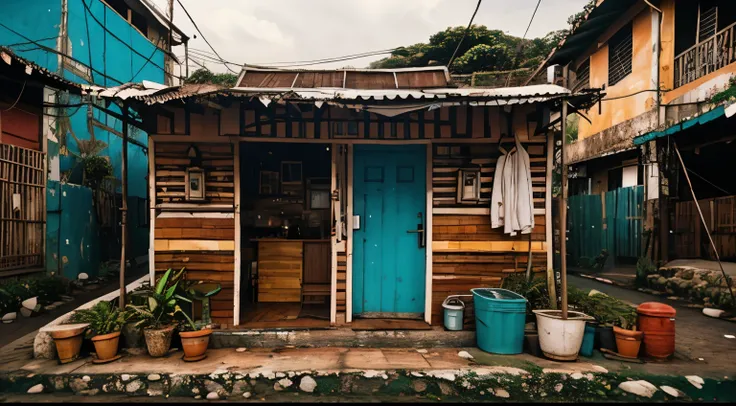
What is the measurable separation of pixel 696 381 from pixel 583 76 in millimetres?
12301

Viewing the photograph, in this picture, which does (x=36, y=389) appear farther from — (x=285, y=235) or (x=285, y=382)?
(x=285, y=235)

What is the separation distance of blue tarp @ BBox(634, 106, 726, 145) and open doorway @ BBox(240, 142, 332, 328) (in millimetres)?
6645

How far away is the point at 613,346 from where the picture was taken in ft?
15.6

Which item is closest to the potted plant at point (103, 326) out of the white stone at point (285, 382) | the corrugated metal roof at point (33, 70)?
the white stone at point (285, 382)

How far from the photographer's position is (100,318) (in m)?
4.73

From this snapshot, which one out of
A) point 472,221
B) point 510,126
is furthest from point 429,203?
point 510,126

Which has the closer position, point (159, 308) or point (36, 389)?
point (36, 389)

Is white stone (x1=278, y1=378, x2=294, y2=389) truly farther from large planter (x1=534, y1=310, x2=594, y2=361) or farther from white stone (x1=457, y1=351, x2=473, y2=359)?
large planter (x1=534, y1=310, x2=594, y2=361)

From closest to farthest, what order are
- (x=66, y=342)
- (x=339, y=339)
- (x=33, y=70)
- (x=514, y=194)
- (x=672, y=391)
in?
(x=672, y=391), (x=66, y=342), (x=339, y=339), (x=514, y=194), (x=33, y=70)

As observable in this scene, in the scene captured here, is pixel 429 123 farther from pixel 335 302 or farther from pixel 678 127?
pixel 678 127

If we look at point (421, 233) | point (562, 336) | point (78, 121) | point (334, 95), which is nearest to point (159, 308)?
point (334, 95)

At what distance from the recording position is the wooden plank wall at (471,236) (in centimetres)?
551

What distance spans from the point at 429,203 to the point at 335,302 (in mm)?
2053

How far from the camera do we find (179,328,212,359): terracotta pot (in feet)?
14.5
